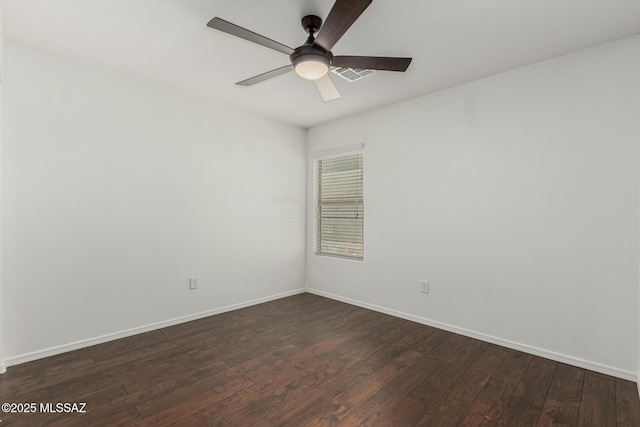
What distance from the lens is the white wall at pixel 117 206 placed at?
246 cm

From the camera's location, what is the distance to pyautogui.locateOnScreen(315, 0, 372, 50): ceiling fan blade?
4.95 feet

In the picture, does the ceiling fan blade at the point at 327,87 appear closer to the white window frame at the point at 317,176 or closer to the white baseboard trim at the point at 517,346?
the white window frame at the point at 317,176

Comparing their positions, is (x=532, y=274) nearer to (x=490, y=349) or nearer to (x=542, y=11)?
(x=490, y=349)

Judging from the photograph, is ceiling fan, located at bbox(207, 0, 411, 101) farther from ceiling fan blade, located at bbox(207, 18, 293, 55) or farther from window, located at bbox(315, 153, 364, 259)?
window, located at bbox(315, 153, 364, 259)

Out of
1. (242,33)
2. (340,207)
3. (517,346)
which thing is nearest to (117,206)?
(242,33)

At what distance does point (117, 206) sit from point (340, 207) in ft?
8.50

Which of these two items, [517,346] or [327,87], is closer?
[327,87]

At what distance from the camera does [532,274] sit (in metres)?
2.66

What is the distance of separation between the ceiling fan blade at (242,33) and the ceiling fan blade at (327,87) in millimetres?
396

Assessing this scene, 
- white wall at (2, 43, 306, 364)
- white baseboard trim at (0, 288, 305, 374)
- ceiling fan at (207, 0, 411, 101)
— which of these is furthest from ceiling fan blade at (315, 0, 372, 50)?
white baseboard trim at (0, 288, 305, 374)

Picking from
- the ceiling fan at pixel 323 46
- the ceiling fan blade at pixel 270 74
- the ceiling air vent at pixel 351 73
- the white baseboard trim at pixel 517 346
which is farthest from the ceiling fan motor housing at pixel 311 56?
the white baseboard trim at pixel 517 346

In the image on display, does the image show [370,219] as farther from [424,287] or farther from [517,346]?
[517,346]

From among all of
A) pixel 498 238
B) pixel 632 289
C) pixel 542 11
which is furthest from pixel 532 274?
pixel 542 11

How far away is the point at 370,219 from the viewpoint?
387 centimetres
